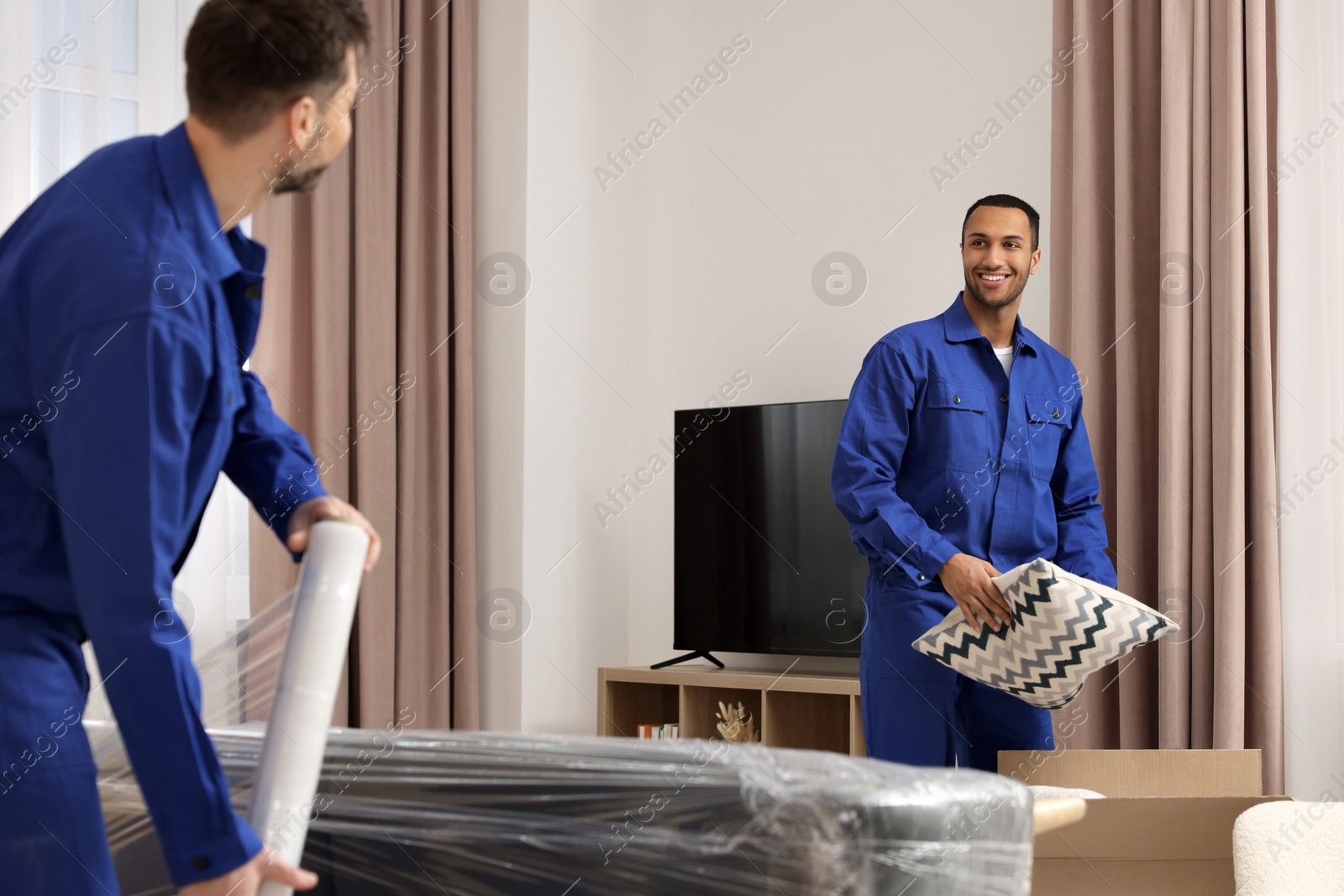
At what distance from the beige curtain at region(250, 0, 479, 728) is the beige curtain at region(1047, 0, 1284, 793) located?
1899 mm

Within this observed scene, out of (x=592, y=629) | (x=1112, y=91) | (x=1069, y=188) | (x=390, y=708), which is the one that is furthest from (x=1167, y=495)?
(x=390, y=708)

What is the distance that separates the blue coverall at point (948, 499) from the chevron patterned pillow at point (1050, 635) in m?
0.15

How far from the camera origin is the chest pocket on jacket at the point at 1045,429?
7.02 ft

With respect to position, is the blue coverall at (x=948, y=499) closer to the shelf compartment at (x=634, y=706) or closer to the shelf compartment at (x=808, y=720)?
the shelf compartment at (x=808, y=720)

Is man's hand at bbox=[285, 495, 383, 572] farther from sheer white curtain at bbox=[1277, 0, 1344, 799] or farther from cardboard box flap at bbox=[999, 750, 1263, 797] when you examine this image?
sheer white curtain at bbox=[1277, 0, 1344, 799]

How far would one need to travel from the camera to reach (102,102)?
3.24 metres

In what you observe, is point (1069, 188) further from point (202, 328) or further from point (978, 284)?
point (202, 328)

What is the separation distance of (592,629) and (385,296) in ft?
4.20

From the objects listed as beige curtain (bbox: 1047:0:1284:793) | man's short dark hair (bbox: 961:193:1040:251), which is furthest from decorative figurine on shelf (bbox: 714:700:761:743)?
man's short dark hair (bbox: 961:193:1040:251)

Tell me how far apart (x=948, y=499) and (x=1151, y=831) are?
70cm

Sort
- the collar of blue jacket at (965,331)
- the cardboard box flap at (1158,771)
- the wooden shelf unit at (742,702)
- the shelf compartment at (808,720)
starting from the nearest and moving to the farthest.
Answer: the cardboard box flap at (1158,771) → the collar of blue jacket at (965,331) → the wooden shelf unit at (742,702) → the shelf compartment at (808,720)

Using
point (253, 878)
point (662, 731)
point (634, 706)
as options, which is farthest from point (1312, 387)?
point (253, 878)

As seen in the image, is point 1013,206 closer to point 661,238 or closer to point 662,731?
point 662,731

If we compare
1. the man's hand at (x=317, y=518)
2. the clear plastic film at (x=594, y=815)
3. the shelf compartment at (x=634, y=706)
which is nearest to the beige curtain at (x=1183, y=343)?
the shelf compartment at (x=634, y=706)
